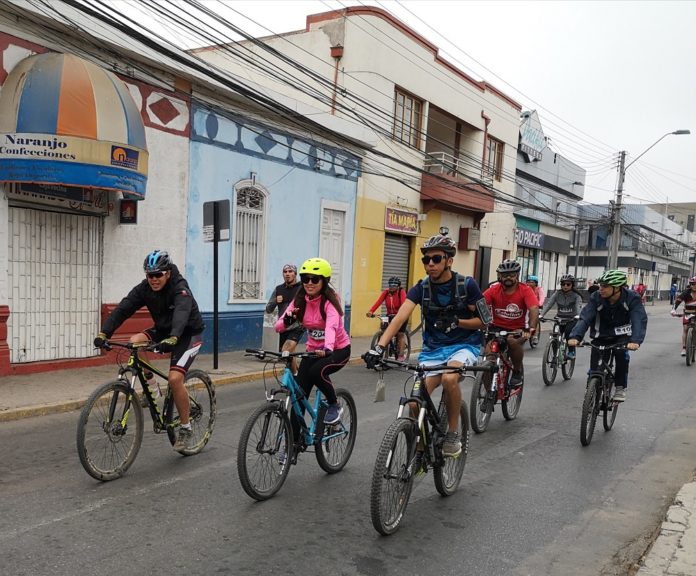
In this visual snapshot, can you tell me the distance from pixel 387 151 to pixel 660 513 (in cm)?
1443

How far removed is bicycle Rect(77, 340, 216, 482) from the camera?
15.8ft

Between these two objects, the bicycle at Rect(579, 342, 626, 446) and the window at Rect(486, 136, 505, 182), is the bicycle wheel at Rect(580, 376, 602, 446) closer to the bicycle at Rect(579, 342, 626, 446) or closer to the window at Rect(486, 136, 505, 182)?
the bicycle at Rect(579, 342, 626, 446)

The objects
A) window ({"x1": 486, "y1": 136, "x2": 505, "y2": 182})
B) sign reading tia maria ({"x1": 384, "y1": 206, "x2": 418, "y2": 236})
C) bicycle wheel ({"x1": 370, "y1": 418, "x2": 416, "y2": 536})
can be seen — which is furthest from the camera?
window ({"x1": 486, "y1": 136, "x2": 505, "y2": 182})

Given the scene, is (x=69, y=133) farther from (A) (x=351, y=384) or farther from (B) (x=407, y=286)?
(B) (x=407, y=286)

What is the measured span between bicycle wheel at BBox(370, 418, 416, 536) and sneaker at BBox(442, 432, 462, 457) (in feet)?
1.70

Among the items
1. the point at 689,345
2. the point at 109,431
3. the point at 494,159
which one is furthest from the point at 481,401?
the point at 494,159

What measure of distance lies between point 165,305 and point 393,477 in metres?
2.66

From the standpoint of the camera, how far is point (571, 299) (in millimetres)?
11914

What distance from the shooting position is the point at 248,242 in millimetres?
13461

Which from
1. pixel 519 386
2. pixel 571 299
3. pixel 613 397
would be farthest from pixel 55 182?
pixel 571 299

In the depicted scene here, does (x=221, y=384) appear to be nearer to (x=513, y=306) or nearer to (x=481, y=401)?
(x=481, y=401)

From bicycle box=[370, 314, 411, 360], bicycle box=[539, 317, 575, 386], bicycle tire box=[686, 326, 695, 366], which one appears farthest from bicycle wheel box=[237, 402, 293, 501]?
bicycle tire box=[686, 326, 695, 366]

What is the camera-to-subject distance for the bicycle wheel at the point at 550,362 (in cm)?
1071

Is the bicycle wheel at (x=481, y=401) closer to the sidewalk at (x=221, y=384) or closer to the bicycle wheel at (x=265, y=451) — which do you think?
the sidewalk at (x=221, y=384)
